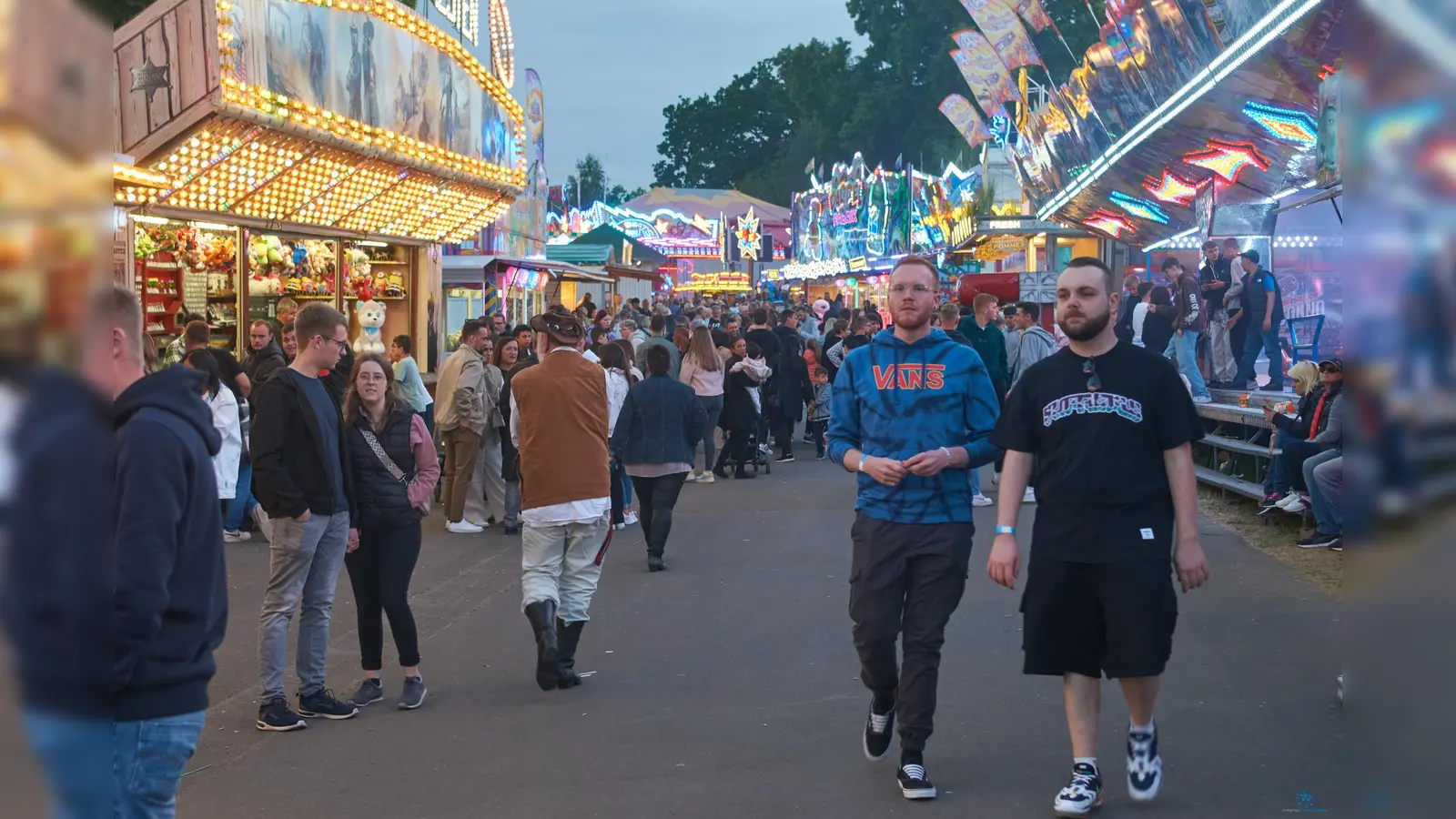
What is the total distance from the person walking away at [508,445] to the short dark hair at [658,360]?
170 cm

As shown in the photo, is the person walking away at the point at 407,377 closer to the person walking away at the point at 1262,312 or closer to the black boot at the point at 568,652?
the black boot at the point at 568,652

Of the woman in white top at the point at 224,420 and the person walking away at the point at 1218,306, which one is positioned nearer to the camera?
the woman in white top at the point at 224,420

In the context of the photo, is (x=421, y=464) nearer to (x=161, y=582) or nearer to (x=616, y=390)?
(x=161, y=582)

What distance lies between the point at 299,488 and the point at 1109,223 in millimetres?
22191

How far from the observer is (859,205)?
56.9 metres

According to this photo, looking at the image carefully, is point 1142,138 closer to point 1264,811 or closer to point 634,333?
point 634,333

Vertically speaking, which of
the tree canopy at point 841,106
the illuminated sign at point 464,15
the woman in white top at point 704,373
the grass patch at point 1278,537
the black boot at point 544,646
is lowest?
the grass patch at point 1278,537

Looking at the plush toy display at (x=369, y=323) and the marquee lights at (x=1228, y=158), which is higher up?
the marquee lights at (x=1228, y=158)

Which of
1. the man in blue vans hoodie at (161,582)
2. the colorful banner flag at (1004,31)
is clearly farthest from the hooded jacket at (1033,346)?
the colorful banner flag at (1004,31)

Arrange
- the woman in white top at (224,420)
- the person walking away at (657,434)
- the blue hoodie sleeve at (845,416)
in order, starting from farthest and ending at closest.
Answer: the person walking away at (657,434) → the woman in white top at (224,420) → the blue hoodie sleeve at (845,416)

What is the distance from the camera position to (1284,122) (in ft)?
43.1

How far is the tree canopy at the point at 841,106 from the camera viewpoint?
8050cm

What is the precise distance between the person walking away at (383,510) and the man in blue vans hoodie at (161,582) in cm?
304

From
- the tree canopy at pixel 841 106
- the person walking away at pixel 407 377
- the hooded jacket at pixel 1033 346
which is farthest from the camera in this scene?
the tree canopy at pixel 841 106
